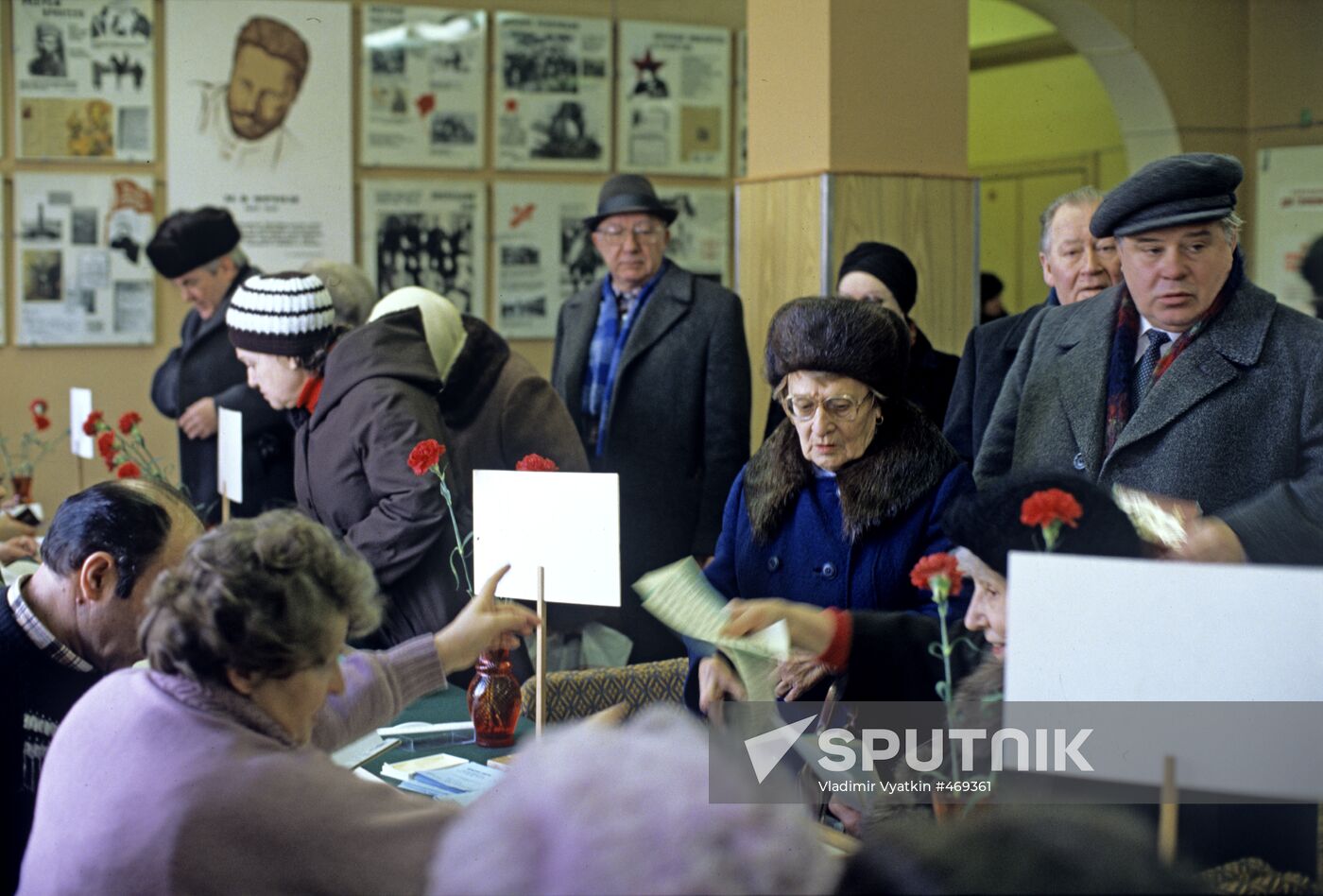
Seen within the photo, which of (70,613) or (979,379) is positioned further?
(979,379)

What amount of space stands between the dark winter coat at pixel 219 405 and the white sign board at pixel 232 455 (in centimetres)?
14

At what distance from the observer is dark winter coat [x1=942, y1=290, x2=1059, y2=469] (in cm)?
365

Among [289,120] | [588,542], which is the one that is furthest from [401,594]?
[289,120]

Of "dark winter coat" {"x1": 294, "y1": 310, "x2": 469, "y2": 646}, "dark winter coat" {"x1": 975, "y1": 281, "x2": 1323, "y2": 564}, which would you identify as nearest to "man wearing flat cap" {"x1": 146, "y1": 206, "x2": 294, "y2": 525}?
"dark winter coat" {"x1": 294, "y1": 310, "x2": 469, "y2": 646}

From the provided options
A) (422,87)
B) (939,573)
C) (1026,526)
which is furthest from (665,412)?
(422,87)

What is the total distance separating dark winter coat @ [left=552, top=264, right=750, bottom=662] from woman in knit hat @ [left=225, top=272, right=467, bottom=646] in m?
1.16

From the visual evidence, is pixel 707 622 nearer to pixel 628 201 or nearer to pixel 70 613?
pixel 70 613

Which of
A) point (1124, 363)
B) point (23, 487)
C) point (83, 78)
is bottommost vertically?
point (23, 487)

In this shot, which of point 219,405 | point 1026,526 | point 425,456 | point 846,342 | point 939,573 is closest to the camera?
point 939,573

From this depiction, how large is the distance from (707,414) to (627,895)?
3560mm

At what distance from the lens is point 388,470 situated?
340cm

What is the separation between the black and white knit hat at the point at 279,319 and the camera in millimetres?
3736

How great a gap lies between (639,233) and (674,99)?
3.12 m

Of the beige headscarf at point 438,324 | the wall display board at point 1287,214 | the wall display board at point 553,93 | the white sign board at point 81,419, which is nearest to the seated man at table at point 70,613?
the beige headscarf at point 438,324
